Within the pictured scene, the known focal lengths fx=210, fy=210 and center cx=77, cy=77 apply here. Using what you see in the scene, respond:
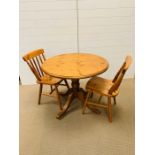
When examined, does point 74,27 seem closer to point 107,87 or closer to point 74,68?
point 74,68

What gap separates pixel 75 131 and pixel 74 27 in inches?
75.9

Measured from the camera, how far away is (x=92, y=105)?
9.71 feet

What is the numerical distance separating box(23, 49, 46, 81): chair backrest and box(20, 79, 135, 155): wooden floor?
50 cm

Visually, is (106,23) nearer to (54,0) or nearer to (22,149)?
(54,0)

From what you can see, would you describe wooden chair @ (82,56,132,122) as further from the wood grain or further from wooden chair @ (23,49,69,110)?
wooden chair @ (23,49,69,110)

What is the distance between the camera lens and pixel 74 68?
2695 millimetres

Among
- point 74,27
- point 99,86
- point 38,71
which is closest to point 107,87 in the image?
point 99,86

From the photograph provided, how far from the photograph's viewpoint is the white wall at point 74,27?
358 centimetres

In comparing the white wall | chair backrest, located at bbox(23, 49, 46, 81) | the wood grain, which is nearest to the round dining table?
the wood grain

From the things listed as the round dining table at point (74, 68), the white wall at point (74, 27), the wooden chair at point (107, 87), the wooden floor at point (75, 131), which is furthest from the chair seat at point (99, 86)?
the white wall at point (74, 27)

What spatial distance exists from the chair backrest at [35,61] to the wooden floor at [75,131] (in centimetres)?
50

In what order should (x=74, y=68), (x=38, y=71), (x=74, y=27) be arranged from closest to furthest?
1. (x=74, y=68)
2. (x=38, y=71)
3. (x=74, y=27)

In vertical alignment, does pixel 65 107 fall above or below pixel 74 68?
below
